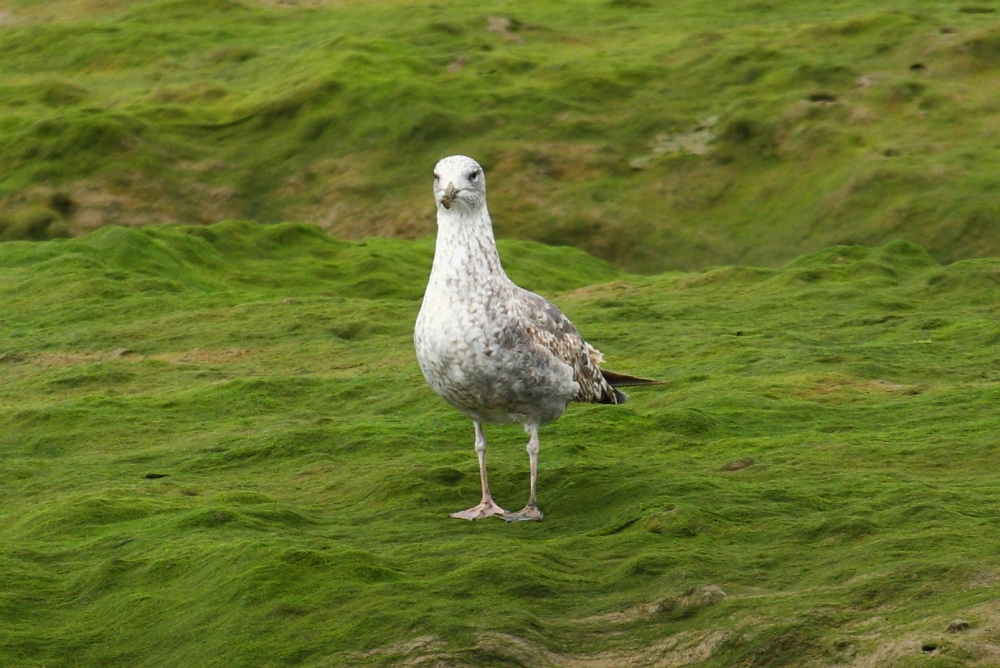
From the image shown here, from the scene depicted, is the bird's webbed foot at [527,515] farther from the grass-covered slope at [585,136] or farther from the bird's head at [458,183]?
the grass-covered slope at [585,136]

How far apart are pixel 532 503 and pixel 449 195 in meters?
2.42

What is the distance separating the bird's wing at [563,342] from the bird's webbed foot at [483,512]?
1062mm

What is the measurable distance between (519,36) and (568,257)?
16.1 m

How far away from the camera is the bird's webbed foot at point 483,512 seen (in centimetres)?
1121

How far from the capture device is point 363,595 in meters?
9.34

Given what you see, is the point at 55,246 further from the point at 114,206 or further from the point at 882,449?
the point at 882,449

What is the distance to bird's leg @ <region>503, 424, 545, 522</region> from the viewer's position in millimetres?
11180

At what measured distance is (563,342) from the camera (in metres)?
11.4

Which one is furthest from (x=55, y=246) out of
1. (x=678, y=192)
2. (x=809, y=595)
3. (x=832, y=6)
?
(x=832, y=6)

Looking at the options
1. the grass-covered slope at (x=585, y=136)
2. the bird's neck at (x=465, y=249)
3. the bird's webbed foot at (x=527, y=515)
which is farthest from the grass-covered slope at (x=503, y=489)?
the grass-covered slope at (x=585, y=136)

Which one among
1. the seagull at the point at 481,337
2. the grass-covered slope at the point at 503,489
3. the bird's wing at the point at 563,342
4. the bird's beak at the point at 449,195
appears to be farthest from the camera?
the bird's wing at the point at 563,342

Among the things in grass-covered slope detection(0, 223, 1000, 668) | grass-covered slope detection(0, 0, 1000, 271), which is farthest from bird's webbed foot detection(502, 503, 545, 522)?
grass-covered slope detection(0, 0, 1000, 271)

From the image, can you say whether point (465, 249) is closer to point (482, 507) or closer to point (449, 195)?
point (449, 195)

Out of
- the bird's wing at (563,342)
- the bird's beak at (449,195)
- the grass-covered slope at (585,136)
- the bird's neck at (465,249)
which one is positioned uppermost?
the bird's beak at (449,195)
